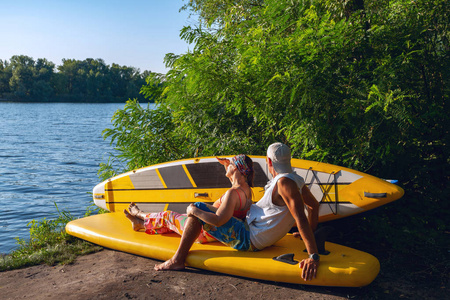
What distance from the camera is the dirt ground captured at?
3.84 metres

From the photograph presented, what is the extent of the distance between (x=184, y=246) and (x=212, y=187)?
153 centimetres

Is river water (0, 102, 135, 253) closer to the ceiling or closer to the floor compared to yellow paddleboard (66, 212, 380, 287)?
closer to the floor

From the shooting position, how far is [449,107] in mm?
5527

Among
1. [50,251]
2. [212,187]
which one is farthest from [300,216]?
[50,251]

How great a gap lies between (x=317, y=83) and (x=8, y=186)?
42.6 ft

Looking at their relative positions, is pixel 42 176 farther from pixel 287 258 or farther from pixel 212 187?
pixel 287 258

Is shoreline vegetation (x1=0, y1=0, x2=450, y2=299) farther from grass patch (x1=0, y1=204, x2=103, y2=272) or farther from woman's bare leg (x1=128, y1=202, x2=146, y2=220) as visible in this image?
woman's bare leg (x1=128, y1=202, x2=146, y2=220)

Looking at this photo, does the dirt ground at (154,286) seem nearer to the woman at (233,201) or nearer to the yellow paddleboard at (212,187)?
the woman at (233,201)

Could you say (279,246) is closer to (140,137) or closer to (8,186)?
(140,137)

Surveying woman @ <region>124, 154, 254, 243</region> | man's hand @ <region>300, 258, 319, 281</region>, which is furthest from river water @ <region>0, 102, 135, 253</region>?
man's hand @ <region>300, 258, 319, 281</region>

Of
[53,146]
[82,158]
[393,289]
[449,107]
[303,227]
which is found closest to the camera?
[303,227]

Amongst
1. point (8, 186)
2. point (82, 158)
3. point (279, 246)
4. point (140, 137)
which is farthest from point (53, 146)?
point (279, 246)

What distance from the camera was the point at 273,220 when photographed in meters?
4.04

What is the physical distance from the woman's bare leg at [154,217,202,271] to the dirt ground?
0.08 metres
